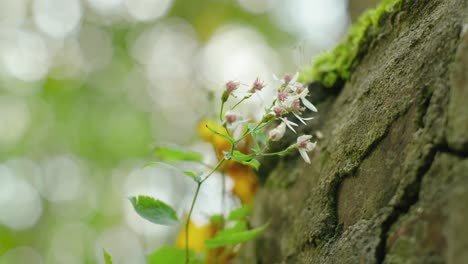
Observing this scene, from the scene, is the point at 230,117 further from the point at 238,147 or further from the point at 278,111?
the point at 238,147

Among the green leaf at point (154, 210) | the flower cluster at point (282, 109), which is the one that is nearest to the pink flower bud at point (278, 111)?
the flower cluster at point (282, 109)

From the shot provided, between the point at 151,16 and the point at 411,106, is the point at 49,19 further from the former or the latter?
the point at 411,106

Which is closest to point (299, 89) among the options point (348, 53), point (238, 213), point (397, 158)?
point (397, 158)

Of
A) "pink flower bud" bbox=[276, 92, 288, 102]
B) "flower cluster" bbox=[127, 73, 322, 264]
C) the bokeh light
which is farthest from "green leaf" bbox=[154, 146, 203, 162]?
the bokeh light

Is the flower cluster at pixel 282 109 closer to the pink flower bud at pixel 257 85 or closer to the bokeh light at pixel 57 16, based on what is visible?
the pink flower bud at pixel 257 85

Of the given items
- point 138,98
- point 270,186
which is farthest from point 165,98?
point 270,186

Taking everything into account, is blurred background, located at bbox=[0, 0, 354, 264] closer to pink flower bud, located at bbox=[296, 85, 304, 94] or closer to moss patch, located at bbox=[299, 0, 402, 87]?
moss patch, located at bbox=[299, 0, 402, 87]
